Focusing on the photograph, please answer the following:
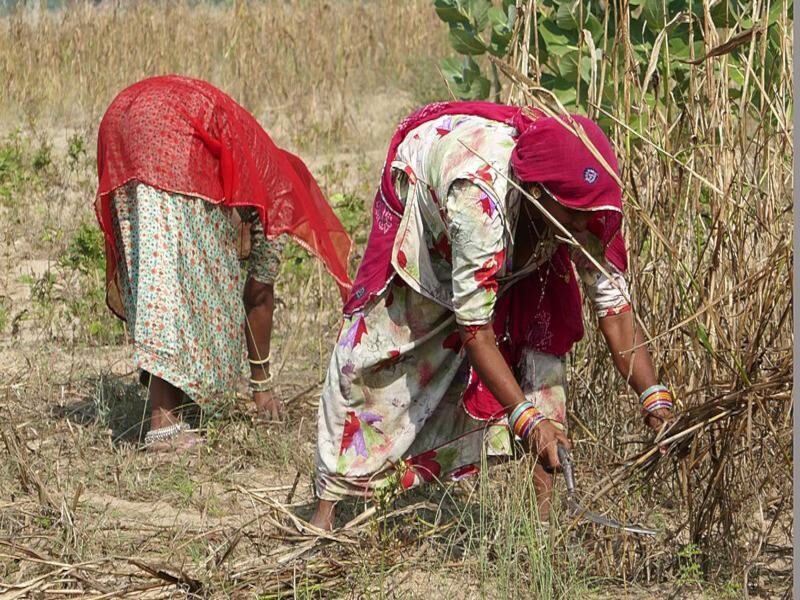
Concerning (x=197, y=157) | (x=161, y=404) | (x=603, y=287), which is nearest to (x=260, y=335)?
(x=161, y=404)

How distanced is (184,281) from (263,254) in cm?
28

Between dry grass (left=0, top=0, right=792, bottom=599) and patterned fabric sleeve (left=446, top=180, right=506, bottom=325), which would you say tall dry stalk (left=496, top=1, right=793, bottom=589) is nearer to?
dry grass (left=0, top=0, right=792, bottom=599)

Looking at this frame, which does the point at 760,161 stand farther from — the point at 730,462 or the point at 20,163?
the point at 20,163

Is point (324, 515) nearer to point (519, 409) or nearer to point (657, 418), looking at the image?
point (519, 409)

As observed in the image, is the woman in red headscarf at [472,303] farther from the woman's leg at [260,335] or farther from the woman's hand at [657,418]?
the woman's leg at [260,335]

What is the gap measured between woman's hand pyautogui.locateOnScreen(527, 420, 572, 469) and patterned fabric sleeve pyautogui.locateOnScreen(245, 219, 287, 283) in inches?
70.6

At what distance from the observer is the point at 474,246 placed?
2830 millimetres

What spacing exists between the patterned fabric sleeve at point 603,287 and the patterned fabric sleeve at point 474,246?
334 mm

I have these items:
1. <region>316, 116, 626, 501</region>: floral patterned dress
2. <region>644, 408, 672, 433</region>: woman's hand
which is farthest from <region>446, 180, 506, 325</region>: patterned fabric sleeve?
<region>644, 408, 672, 433</region>: woman's hand

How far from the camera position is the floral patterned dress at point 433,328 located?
286 centimetres

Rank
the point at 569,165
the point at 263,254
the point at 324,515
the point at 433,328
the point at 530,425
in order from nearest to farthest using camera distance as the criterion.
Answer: the point at 569,165 → the point at 530,425 → the point at 433,328 → the point at 324,515 → the point at 263,254

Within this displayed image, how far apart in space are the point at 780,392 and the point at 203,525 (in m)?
1.56

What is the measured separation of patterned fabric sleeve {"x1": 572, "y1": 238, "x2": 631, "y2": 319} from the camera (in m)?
3.13

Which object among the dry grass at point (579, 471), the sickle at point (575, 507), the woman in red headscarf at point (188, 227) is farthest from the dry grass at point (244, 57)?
the sickle at point (575, 507)
